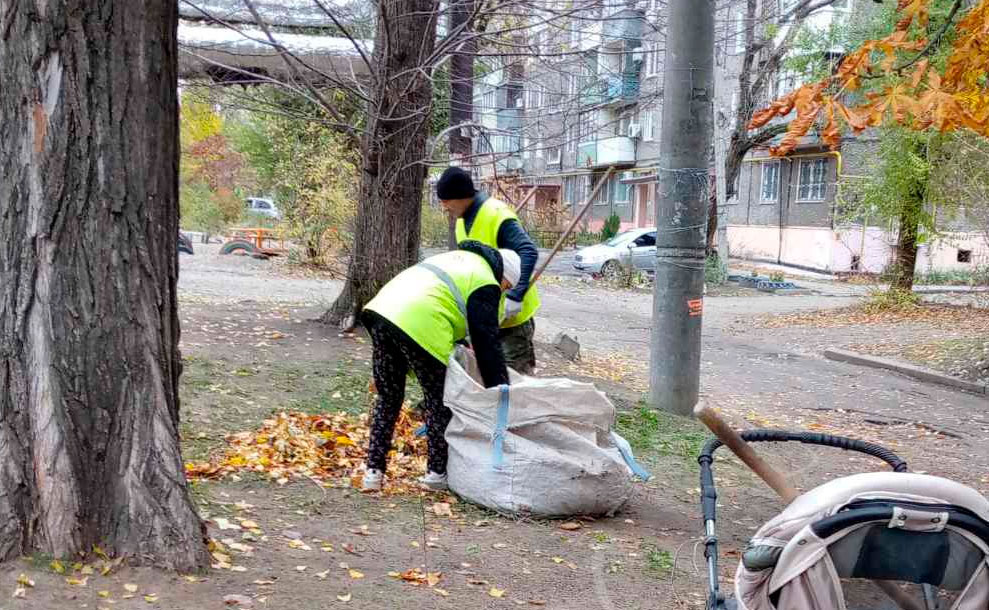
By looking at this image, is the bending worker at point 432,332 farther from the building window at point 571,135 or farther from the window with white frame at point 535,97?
the window with white frame at point 535,97

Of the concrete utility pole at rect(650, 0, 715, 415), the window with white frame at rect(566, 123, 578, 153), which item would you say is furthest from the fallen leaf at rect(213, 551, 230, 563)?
the window with white frame at rect(566, 123, 578, 153)

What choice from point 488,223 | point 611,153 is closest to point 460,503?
point 488,223

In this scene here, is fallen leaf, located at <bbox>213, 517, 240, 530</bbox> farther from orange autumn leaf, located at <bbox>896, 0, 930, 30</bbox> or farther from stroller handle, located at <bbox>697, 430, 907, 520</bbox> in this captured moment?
orange autumn leaf, located at <bbox>896, 0, 930, 30</bbox>

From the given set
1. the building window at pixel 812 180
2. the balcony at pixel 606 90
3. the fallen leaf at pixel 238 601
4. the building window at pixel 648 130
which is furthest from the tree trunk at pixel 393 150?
the building window at pixel 648 130

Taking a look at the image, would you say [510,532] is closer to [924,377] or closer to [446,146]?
[446,146]

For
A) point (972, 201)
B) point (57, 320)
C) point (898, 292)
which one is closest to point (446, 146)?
point (57, 320)

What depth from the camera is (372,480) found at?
5285 mm

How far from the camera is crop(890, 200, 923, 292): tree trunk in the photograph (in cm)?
1992

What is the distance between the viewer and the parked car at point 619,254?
89.4ft

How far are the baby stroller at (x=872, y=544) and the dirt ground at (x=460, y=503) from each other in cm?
173

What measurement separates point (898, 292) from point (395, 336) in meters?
18.1

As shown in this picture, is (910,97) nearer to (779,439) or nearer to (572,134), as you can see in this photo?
(779,439)

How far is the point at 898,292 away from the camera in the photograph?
68.5 ft

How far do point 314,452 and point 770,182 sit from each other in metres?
35.6
